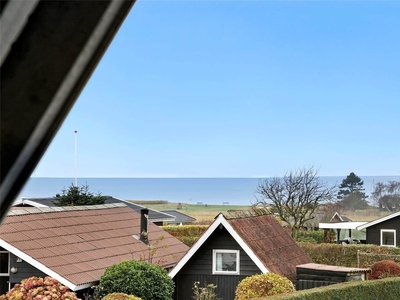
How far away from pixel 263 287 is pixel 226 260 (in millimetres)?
2604

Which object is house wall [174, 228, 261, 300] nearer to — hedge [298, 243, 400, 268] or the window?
the window

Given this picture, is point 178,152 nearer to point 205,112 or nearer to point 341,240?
point 205,112

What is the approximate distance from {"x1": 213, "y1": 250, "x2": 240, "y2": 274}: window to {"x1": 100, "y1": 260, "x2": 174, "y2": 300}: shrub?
1986 mm

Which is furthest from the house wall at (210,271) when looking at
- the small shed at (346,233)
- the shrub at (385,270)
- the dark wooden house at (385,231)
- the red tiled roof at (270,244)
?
the small shed at (346,233)

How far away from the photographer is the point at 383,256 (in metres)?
27.3

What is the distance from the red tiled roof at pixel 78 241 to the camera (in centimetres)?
1587

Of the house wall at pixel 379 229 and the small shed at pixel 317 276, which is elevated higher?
the house wall at pixel 379 229

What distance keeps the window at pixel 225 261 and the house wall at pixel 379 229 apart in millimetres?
19312

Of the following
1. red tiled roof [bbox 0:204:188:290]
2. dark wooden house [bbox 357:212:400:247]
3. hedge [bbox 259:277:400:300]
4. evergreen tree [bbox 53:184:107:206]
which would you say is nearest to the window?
red tiled roof [bbox 0:204:188:290]

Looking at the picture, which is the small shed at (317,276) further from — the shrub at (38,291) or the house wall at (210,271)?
the shrub at (38,291)

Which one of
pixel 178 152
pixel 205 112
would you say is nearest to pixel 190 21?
pixel 205 112

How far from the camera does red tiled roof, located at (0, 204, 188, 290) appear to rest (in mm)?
15867

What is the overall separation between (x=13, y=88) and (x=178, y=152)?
199 m

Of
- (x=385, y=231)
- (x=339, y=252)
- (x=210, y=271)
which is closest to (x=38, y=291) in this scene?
(x=210, y=271)
